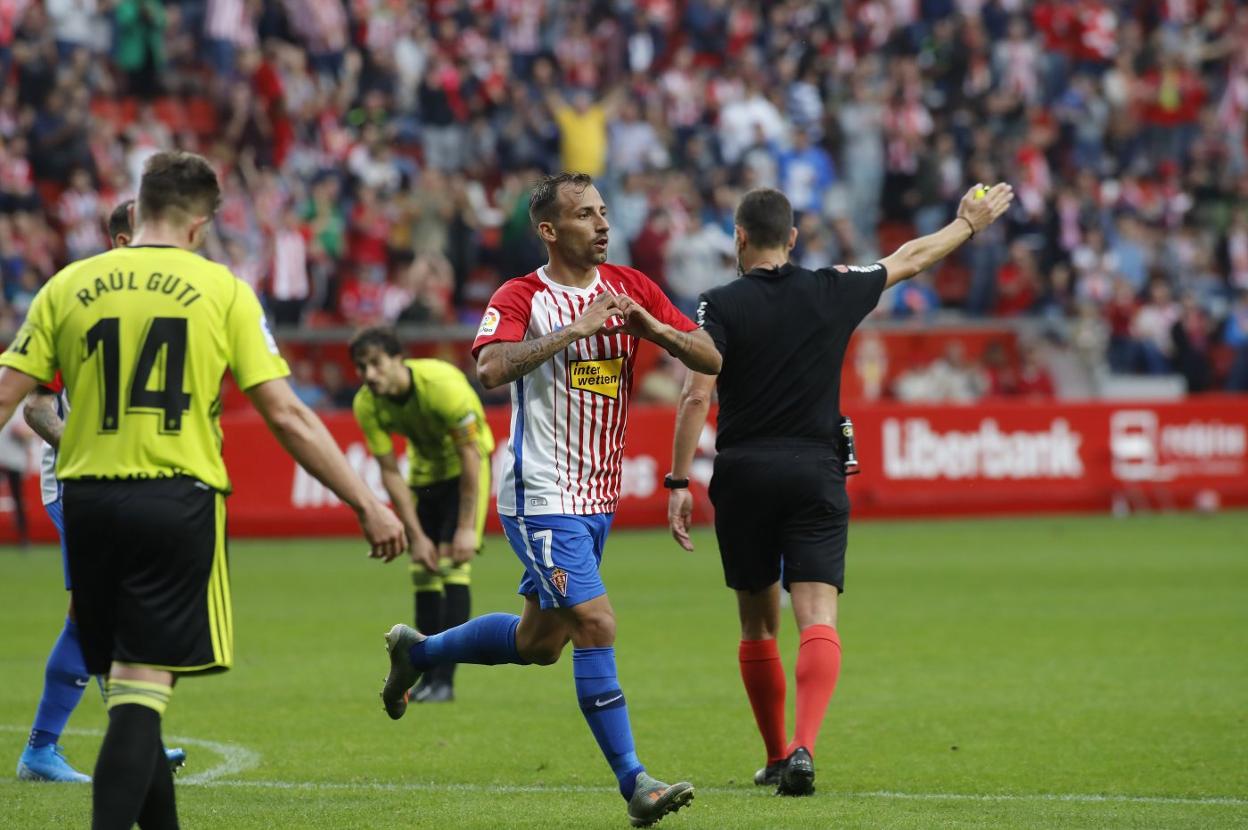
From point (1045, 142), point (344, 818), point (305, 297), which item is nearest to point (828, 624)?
point (344, 818)

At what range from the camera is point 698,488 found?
21641 mm

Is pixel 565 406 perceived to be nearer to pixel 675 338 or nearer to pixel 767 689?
pixel 675 338

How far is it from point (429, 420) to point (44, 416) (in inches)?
128

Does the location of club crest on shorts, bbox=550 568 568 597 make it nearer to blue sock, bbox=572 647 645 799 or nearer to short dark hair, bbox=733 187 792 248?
blue sock, bbox=572 647 645 799

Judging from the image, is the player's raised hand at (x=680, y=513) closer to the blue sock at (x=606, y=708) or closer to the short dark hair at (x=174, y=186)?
the blue sock at (x=606, y=708)

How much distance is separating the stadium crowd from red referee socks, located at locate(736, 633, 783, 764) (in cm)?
1370

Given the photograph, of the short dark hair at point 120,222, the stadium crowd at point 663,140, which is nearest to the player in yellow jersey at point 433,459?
the short dark hair at point 120,222

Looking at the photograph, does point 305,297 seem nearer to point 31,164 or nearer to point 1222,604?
point 31,164

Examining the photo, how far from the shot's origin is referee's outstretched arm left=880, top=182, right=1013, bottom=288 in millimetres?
7781

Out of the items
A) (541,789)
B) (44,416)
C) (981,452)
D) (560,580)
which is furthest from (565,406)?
(981,452)

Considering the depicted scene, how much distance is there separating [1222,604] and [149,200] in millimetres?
10915

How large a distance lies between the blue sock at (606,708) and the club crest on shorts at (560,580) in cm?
24

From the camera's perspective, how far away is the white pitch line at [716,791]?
716cm

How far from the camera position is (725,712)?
9.80m
